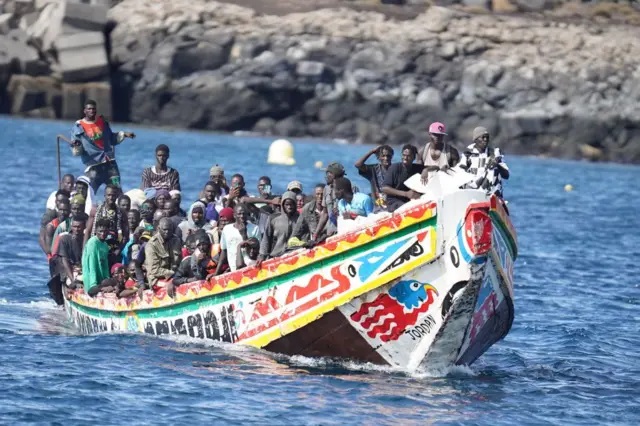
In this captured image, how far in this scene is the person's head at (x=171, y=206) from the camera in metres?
21.1

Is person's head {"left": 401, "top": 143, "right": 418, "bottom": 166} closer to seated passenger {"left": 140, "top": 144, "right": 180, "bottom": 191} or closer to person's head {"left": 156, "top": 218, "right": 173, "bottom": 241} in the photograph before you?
person's head {"left": 156, "top": 218, "right": 173, "bottom": 241}

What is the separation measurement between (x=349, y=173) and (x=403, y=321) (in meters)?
40.8

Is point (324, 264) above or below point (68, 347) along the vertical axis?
above

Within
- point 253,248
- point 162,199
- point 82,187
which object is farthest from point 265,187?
point 82,187

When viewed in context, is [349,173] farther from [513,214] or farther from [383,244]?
[383,244]

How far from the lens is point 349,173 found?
57688mm

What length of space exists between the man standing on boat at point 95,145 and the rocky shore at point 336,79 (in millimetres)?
45652

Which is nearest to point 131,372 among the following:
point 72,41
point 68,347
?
point 68,347

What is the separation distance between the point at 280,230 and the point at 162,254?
2014 millimetres

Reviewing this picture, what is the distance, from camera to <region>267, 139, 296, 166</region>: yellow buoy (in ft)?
199

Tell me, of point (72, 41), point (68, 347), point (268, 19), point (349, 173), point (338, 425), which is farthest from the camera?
point (268, 19)

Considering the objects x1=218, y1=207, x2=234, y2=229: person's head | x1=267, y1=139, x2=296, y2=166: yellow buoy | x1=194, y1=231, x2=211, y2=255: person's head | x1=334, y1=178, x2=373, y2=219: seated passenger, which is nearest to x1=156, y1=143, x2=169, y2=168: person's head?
x1=218, y1=207, x2=234, y2=229: person's head

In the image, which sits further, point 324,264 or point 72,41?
point 72,41

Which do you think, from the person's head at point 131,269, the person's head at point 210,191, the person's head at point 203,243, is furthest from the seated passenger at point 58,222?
the person's head at point 203,243
